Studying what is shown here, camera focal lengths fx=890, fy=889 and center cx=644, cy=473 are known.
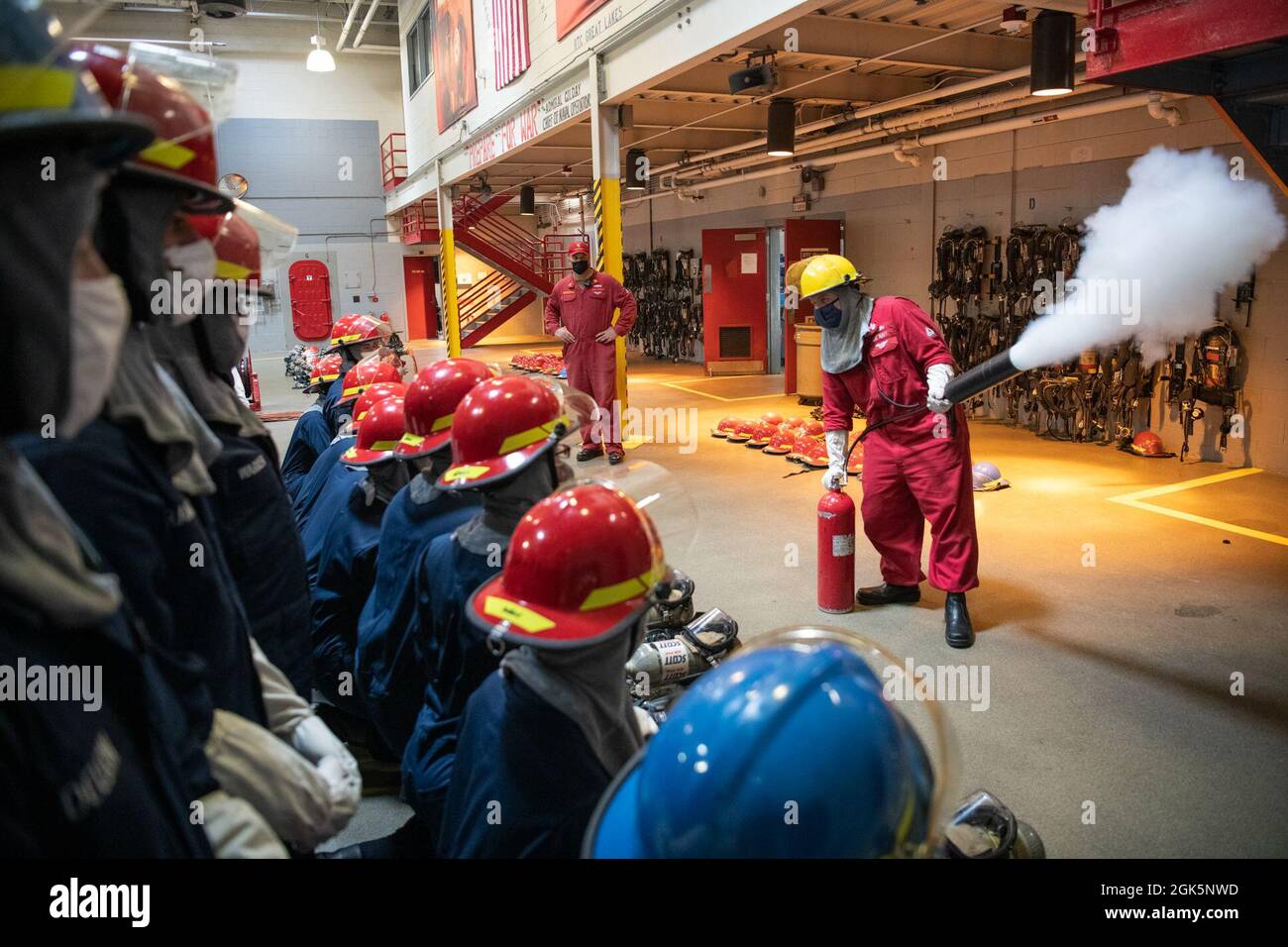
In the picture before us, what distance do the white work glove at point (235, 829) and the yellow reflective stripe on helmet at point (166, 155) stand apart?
1.23 m

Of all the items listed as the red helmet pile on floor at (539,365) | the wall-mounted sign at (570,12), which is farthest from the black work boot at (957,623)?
the red helmet pile on floor at (539,365)

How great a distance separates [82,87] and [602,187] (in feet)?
27.3

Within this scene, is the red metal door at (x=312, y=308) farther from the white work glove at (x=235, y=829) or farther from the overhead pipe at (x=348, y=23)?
the white work glove at (x=235, y=829)

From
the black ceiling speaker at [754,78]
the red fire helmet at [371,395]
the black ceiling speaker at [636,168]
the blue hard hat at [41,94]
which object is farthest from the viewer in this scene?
the black ceiling speaker at [636,168]

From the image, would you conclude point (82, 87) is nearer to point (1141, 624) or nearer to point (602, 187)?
point (1141, 624)

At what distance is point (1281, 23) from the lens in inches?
118

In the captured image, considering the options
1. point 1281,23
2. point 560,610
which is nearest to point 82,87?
point 560,610

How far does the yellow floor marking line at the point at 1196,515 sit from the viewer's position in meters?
6.54

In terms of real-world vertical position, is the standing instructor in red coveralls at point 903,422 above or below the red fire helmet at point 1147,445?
above

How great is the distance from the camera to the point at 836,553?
5328 millimetres

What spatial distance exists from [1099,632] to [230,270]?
4701 mm

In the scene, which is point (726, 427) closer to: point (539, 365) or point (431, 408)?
point (539, 365)

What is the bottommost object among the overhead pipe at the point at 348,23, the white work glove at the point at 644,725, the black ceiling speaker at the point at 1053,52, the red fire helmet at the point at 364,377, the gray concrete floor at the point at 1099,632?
the gray concrete floor at the point at 1099,632
